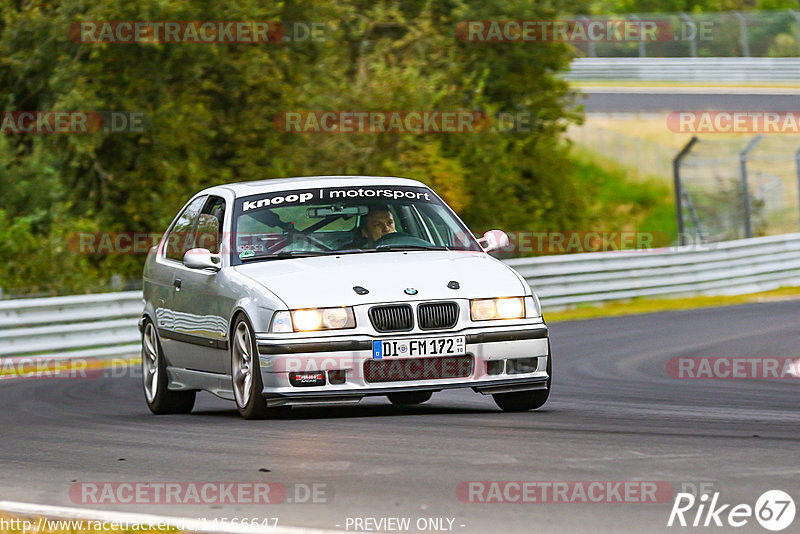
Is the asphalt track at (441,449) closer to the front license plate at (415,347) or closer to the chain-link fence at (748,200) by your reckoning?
the front license plate at (415,347)

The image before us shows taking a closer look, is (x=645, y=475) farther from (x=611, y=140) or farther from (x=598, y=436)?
(x=611, y=140)

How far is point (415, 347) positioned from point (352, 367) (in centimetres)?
38

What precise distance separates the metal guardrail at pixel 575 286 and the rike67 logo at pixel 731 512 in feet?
42.3

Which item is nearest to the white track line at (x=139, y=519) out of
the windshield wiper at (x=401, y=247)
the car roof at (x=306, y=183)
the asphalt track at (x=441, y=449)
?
the asphalt track at (x=441, y=449)

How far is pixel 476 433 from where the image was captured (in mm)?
7887

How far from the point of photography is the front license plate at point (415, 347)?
8.62m

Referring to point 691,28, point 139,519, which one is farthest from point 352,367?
point 691,28

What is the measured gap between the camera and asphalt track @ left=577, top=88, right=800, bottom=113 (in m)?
42.0

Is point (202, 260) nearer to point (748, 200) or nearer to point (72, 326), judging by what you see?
point (72, 326)

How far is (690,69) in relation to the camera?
46.0 meters

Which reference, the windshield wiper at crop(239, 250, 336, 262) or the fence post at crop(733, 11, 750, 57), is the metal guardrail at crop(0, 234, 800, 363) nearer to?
the windshield wiper at crop(239, 250, 336, 262)

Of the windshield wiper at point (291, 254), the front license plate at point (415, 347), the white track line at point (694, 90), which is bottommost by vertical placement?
the white track line at point (694, 90)

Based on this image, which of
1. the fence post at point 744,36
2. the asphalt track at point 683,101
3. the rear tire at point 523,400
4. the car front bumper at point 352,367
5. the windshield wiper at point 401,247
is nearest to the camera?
the car front bumper at point 352,367

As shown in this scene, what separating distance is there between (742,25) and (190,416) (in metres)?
37.8
